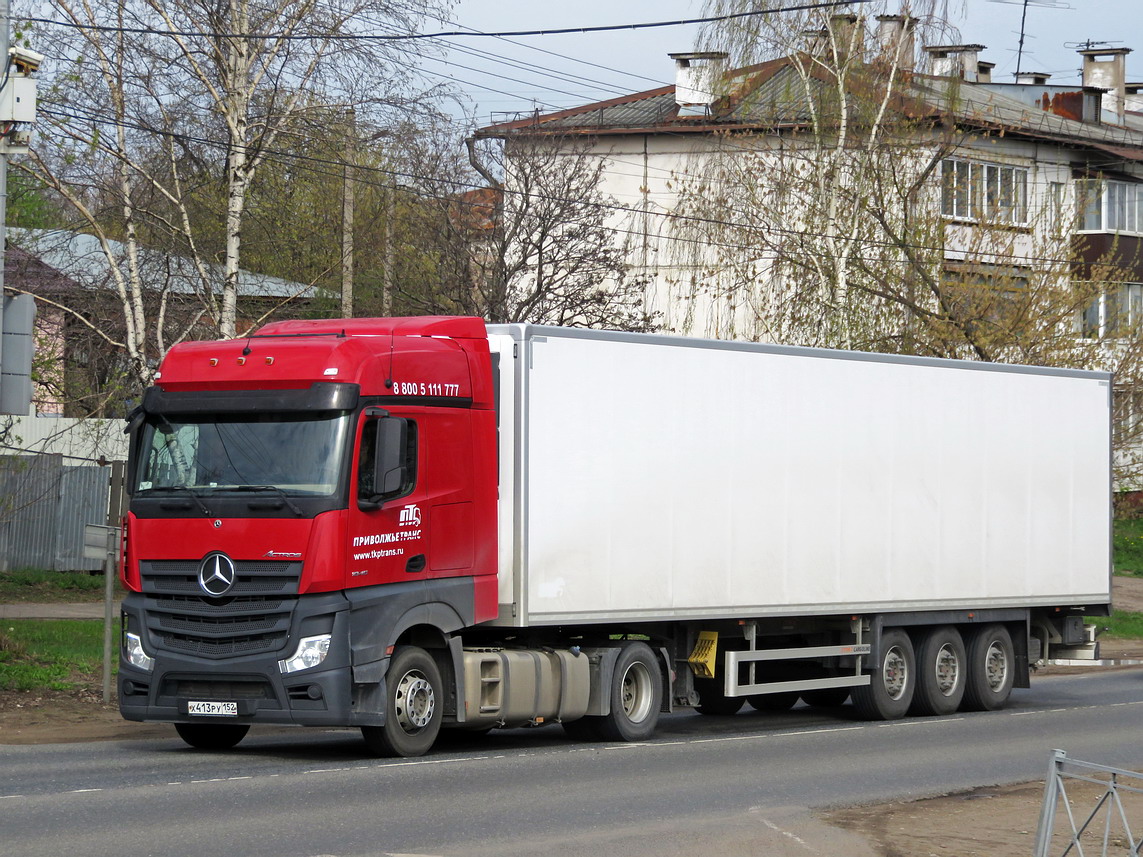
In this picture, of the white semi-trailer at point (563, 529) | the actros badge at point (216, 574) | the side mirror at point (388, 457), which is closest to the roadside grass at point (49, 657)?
the white semi-trailer at point (563, 529)

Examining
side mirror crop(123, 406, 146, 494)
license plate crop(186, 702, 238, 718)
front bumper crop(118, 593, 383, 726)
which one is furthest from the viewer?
side mirror crop(123, 406, 146, 494)

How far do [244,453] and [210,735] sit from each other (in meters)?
2.51

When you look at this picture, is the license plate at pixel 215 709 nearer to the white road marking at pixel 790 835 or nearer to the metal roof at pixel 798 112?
the white road marking at pixel 790 835

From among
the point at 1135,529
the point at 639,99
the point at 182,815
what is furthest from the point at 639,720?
the point at 639,99

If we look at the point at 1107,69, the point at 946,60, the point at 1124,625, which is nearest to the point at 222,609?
the point at 1124,625

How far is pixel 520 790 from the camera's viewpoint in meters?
11.4

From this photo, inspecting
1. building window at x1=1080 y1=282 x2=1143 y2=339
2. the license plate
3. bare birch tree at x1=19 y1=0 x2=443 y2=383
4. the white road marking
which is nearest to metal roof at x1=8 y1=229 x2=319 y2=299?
bare birch tree at x1=19 y1=0 x2=443 y2=383

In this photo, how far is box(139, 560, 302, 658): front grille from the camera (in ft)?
40.5

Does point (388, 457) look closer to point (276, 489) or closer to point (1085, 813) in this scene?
point (276, 489)

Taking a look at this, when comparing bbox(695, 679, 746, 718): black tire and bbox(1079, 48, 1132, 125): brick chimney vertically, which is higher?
bbox(1079, 48, 1132, 125): brick chimney

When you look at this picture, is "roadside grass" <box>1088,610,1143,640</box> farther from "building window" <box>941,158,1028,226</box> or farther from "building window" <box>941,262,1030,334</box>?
"building window" <box>941,158,1028,226</box>

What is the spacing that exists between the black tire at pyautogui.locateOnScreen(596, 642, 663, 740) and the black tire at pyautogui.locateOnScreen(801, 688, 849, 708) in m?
3.94

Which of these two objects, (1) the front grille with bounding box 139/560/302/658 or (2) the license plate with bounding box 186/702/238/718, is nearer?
(1) the front grille with bounding box 139/560/302/658

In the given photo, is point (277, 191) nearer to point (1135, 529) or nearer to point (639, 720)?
point (639, 720)
